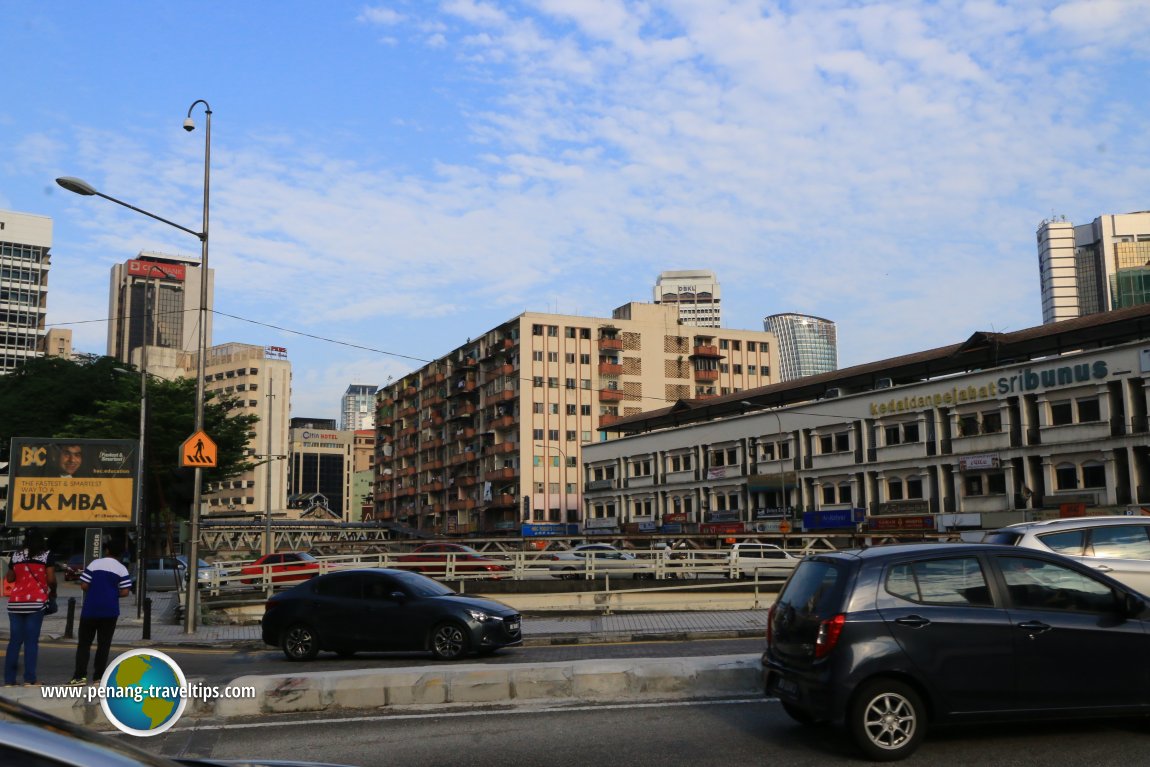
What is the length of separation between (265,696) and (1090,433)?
47.2 meters

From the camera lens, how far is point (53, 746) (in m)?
2.76

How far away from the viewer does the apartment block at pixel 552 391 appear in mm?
100188

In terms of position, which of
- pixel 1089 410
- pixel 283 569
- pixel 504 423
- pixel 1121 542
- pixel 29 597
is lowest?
pixel 283 569

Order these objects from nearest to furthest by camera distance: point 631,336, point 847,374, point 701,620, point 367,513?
1. point 701,620
2. point 847,374
3. point 631,336
4. point 367,513

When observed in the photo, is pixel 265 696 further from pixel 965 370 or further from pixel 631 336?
pixel 631 336

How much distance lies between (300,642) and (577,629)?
21.4ft

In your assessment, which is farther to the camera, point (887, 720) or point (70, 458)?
point (70, 458)

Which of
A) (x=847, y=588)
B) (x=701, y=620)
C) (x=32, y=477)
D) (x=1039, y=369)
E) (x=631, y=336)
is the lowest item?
(x=701, y=620)

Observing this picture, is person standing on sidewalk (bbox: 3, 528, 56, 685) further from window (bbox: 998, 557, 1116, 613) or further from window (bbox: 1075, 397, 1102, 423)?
window (bbox: 1075, 397, 1102, 423)

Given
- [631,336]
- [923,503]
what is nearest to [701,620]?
[923,503]

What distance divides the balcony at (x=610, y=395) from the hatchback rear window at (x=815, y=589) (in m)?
93.8

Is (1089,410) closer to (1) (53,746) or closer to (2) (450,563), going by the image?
(2) (450,563)

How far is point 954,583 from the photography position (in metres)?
8.14

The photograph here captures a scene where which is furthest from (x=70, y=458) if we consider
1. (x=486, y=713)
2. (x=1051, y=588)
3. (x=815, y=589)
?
(x=1051, y=588)
